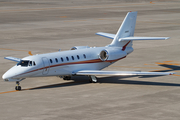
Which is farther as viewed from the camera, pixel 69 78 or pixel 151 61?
pixel 151 61

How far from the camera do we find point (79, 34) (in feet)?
218

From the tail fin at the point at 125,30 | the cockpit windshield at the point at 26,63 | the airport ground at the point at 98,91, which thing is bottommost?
the airport ground at the point at 98,91

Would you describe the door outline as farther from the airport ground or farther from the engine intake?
the engine intake

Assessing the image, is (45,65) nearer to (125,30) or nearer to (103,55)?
(103,55)

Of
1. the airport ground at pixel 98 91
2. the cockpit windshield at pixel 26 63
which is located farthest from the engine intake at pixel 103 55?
the cockpit windshield at pixel 26 63

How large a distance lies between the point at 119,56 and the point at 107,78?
2.58 meters

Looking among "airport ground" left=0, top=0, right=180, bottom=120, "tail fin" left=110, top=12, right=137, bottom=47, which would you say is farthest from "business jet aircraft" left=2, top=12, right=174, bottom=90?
"airport ground" left=0, top=0, right=180, bottom=120

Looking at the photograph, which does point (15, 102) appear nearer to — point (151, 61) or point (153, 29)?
point (151, 61)

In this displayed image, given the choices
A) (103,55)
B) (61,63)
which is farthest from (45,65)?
(103,55)

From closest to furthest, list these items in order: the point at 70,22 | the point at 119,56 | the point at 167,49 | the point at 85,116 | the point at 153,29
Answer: the point at 85,116 < the point at 119,56 < the point at 167,49 < the point at 153,29 < the point at 70,22

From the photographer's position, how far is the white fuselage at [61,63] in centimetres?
3002

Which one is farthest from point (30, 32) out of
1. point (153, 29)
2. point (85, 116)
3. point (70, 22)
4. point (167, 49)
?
point (85, 116)

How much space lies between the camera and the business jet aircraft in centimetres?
3019

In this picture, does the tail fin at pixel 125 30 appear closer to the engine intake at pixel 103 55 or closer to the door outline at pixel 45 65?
the engine intake at pixel 103 55
